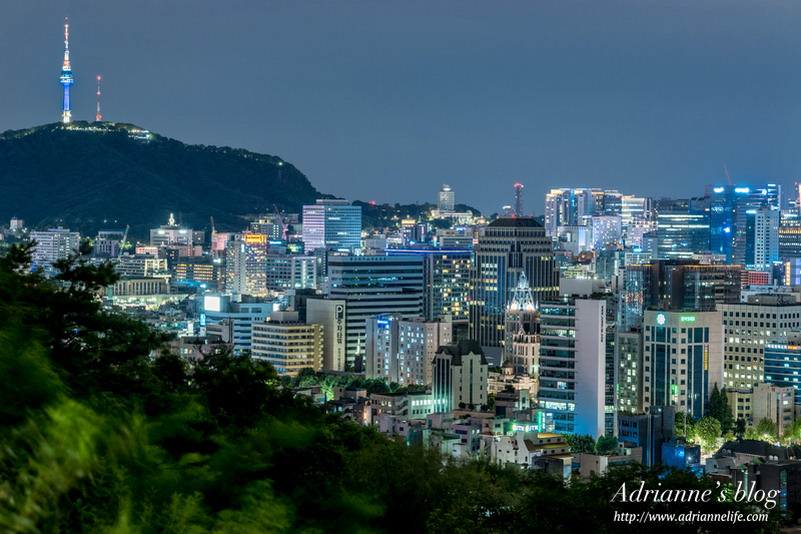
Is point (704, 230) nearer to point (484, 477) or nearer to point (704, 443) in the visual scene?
point (704, 443)

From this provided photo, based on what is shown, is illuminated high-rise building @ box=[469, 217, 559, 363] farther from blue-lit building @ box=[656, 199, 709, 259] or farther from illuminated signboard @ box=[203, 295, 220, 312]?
blue-lit building @ box=[656, 199, 709, 259]

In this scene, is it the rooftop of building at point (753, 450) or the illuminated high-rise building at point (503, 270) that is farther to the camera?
the illuminated high-rise building at point (503, 270)

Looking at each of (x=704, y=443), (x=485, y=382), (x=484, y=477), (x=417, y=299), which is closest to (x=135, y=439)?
(x=484, y=477)

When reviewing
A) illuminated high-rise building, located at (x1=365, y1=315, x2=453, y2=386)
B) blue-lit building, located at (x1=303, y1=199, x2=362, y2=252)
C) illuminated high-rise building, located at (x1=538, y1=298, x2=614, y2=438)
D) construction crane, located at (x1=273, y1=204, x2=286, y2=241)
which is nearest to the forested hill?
construction crane, located at (x1=273, y1=204, x2=286, y2=241)

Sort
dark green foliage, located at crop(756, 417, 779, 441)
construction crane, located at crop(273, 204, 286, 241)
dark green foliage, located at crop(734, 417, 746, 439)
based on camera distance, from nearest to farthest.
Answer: dark green foliage, located at crop(756, 417, 779, 441) < dark green foliage, located at crop(734, 417, 746, 439) < construction crane, located at crop(273, 204, 286, 241)

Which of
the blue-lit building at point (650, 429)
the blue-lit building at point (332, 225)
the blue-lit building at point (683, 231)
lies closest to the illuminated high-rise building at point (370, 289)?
the blue-lit building at point (650, 429)

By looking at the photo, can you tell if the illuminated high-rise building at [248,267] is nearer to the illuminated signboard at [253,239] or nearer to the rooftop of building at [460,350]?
the illuminated signboard at [253,239]
